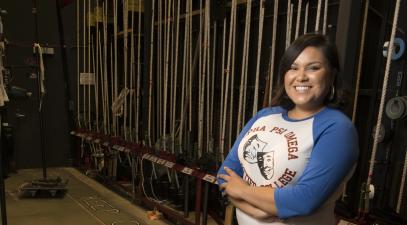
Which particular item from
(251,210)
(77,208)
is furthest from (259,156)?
(77,208)

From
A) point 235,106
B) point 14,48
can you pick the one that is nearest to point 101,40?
point 14,48

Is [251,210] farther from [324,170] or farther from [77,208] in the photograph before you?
[77,208]

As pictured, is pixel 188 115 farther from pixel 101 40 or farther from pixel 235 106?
pixel 101 40

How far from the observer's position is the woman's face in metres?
1.06

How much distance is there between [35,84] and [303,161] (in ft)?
15.0

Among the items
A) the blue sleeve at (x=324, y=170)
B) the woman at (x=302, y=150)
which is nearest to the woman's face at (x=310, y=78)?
the woman at (x=302, y=150)

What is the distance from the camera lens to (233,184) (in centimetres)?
120

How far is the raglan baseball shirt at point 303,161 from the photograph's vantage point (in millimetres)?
984

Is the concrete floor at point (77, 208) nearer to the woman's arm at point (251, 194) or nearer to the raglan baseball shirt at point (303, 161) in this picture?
the woman's arm at point (251, 194)

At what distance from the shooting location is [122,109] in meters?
4.16

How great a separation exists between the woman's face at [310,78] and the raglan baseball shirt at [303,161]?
0.20 ft

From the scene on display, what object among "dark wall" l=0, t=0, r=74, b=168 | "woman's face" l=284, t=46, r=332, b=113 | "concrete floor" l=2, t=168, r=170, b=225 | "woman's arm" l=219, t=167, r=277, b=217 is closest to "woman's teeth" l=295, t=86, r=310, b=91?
"woman's face" l=284, t=46, r=332, b=113

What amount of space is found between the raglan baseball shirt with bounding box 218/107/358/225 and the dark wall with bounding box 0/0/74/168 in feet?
13.3

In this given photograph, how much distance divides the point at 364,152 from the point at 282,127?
4.35 feet
